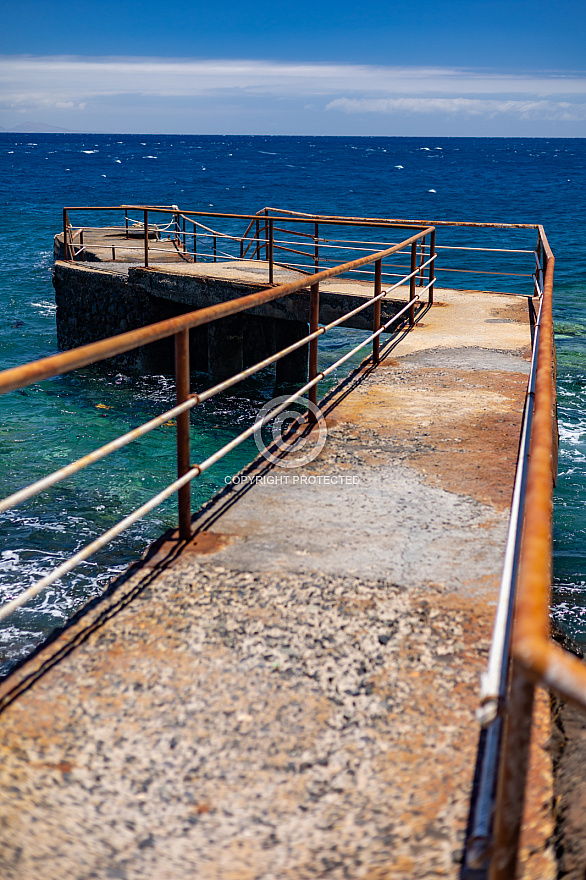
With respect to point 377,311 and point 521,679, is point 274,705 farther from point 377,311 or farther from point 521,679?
point 377,311

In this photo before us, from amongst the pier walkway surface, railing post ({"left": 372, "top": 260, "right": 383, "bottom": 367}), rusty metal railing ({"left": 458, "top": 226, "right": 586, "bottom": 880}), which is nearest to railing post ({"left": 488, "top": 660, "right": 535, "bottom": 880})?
rusty metal railing ({"left": 458, "top": 226, "right": 586, "bottom": 880})

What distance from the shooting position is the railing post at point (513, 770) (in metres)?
1.35

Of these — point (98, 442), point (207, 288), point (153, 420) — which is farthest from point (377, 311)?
point (207, 288)

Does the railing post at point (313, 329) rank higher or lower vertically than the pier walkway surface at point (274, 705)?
higher

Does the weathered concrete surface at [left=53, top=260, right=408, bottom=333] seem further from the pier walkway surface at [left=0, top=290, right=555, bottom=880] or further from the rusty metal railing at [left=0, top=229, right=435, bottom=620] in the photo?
the pier walkway surface at [left=0, top=290, right=555, bottom=880]

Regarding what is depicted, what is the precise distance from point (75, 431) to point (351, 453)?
9853 millimetres

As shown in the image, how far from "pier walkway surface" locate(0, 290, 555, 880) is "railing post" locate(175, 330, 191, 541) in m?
0.12

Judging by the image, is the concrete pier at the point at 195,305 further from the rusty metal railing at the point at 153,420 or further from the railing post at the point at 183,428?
→ the railing post at the point at 183,428

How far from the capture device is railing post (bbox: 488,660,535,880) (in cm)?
135

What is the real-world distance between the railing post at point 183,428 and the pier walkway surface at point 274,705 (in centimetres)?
12

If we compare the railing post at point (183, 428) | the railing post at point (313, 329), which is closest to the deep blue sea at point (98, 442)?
the railing post at point (313, 329)

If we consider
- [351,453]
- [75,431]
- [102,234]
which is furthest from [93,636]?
[102,234]

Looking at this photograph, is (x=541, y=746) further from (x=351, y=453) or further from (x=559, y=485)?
(x=559, y=485)

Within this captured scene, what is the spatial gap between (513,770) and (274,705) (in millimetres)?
1197
